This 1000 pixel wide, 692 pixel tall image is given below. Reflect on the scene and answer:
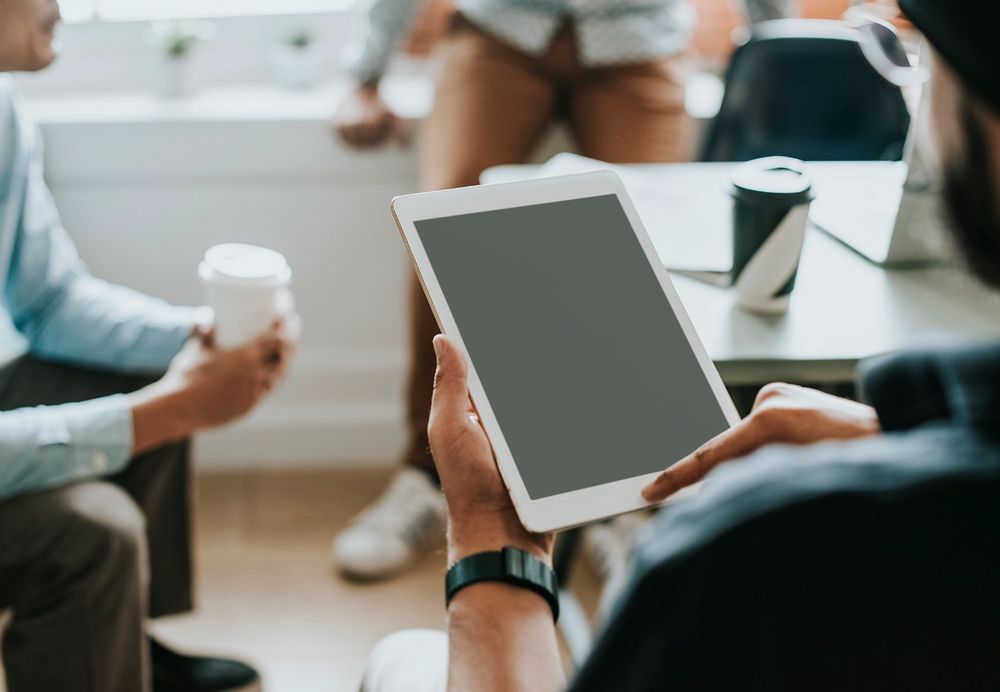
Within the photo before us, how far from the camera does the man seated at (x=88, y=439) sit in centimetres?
110

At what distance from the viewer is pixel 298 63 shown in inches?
78.7

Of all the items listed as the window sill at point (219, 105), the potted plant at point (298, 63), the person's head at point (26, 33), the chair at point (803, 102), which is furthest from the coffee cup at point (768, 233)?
the potted plant at point (298, 63)

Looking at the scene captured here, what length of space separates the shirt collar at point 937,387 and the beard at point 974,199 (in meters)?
0.04

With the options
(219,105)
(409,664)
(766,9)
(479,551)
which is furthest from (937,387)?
(219,105)

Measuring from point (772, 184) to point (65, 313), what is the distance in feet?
3.05

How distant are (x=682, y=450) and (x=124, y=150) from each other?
1.43 meters

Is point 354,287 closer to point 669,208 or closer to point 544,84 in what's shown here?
point 544,84

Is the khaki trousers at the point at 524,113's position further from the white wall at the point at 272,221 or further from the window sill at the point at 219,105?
the white wall at the point at 272,221

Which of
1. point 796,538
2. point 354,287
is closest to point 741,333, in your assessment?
point 796,538

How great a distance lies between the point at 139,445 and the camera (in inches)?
47.3

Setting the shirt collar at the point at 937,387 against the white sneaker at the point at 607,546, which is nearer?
the shirt collar at the point at 937,387

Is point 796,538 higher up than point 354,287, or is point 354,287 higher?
point 796,538

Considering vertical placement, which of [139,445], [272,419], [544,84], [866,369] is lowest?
[272,419]

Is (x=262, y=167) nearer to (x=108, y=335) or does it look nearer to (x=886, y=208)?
(x=108, y=335)
